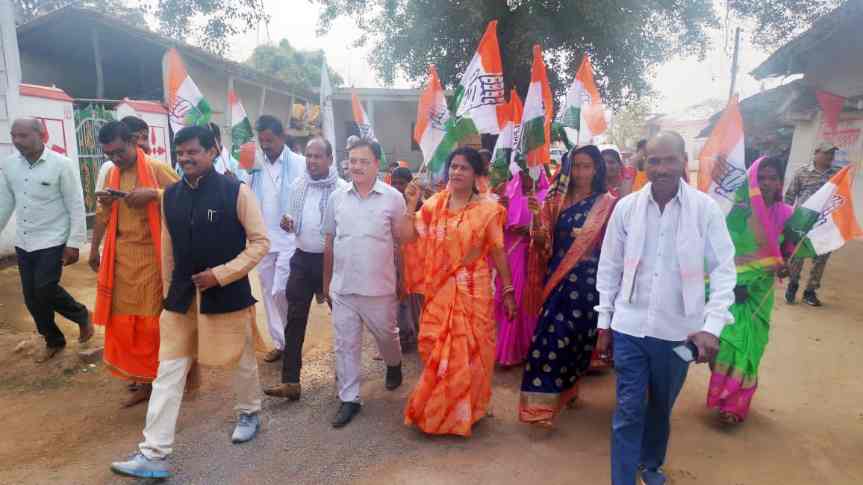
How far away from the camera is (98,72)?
13.1 m

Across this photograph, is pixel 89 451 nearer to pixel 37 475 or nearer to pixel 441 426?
pixel 37 475

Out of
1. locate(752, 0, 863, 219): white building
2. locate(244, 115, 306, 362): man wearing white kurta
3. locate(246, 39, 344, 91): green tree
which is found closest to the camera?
locate(244, 115, 306, 362): man wearing white kurta

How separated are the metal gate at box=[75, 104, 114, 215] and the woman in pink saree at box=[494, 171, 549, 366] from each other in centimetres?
805

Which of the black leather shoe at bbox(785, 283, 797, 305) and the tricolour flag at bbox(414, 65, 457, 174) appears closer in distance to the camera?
the tricolour flag at bbox(414, 65, 457, 174)

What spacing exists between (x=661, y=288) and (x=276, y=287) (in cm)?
301

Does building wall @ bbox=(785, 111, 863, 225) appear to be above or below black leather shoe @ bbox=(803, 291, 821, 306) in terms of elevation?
above

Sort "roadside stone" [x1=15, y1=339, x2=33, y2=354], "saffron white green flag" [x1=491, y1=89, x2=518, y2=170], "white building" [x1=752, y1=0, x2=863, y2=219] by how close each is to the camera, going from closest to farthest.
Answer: "saffron white green flag" [x1=491, y1=89, x2=518, y2=170]
"roadside stone" [x1=15, y1=339, x2=33, y2=354]
"white building" [x1=752, y1=0, x2=863, y2=219]

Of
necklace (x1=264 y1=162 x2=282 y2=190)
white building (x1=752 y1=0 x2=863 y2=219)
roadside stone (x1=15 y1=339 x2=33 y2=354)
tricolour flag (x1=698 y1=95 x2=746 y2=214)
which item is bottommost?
roadside stone (x1=15 y1=339 x2=33 y2=354)

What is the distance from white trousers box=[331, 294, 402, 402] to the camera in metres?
3.65

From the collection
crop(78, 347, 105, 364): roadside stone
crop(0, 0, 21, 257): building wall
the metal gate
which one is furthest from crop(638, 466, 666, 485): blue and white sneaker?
the metal gate

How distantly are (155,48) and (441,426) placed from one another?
42.1 feet

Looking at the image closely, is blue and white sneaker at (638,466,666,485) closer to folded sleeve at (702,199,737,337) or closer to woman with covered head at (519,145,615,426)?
woman with covered head at (519,145,615,426)

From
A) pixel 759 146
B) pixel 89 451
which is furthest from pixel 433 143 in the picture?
pixel 759 146

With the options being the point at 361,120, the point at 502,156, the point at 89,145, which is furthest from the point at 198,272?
the point at 89,145
